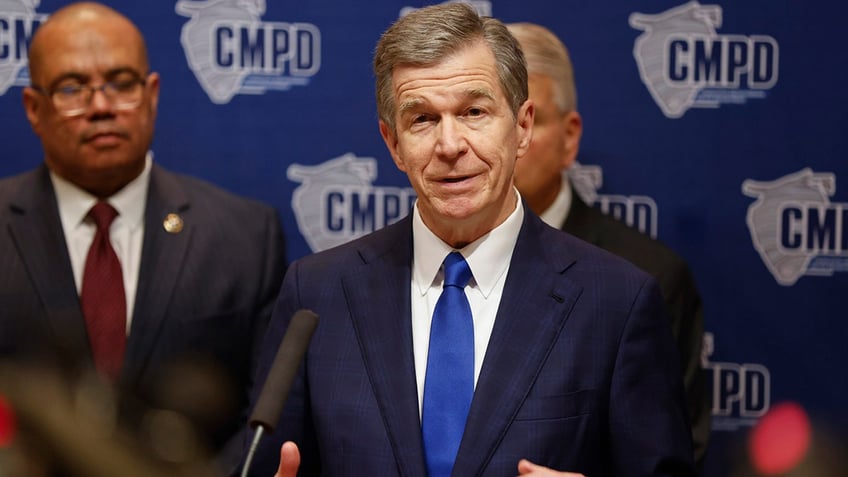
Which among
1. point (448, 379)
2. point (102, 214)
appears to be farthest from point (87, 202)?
point (448, 379)

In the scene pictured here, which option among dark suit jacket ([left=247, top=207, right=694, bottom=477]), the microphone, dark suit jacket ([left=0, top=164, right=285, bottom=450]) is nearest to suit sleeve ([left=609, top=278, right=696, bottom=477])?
dark suit jacket ([left=247, top=207, right=694, bottom=477])

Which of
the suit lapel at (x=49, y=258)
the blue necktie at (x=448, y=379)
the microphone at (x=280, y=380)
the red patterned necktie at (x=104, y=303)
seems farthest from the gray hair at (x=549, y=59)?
the microphone at (x=280, y=380)

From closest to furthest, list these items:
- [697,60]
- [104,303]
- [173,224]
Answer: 1. [104,303]
2. [173,224]
3. [697,60]

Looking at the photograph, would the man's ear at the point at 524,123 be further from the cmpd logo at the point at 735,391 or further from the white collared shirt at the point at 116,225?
the cmpd logo at the point at 735,391

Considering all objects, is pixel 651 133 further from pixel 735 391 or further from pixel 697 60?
pixel 735 391

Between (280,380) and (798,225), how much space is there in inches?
105

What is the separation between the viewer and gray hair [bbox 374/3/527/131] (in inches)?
90.7

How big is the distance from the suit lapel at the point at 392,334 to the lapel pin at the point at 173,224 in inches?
44.1

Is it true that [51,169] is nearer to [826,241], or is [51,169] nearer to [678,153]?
[678,153]

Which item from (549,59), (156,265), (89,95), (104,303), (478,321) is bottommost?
(104,303)

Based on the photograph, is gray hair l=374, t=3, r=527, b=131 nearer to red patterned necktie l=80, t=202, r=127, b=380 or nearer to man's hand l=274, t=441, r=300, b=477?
man's hand l=274, t=441, r=300, b=477

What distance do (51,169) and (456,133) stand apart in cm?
170

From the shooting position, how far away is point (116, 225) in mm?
3404

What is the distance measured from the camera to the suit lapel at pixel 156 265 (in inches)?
129
